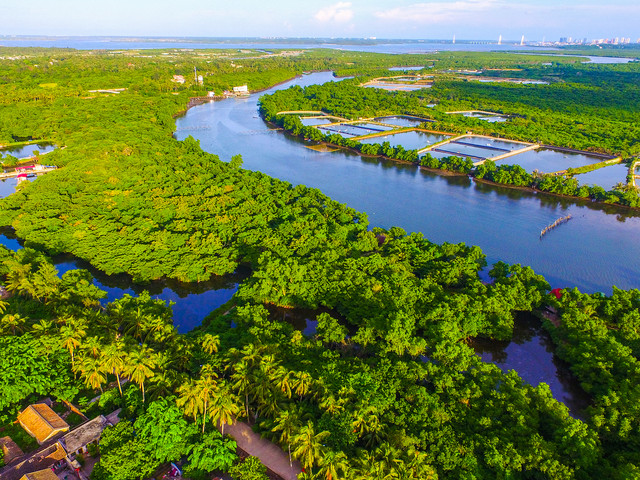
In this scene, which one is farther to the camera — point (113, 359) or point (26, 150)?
point (26, 150)

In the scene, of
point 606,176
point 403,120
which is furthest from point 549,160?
point 403,120

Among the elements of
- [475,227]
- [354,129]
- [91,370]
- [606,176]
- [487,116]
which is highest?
[487,116]

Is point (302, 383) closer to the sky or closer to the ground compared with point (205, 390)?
closer to the ground

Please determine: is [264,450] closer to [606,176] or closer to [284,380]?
[284,380]

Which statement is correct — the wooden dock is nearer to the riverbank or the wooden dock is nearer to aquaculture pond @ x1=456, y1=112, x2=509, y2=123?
the riverbank

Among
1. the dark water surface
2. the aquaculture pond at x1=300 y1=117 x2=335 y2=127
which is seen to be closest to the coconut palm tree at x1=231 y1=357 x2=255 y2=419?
the dark water surface

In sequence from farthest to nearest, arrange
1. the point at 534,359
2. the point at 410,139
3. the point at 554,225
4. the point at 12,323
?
1. the point at 410,139
2. the point at 554,225
3. the point at 534,359
4. the point at 12,323

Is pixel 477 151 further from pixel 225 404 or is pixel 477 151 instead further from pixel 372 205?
pixel 225 404
